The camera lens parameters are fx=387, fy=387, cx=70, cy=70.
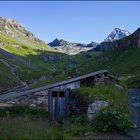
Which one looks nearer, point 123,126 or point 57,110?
point 123,126

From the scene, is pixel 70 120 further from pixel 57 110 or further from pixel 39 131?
pixel 39 131

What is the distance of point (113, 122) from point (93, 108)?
2.09 meters

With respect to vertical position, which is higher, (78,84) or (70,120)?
(78,84)

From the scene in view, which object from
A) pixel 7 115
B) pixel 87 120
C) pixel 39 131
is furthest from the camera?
pixel 7 115

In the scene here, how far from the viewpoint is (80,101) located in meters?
26.4

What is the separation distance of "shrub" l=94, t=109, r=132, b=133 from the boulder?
1.08 metres

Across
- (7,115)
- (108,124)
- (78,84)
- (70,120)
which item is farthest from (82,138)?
(78,84)

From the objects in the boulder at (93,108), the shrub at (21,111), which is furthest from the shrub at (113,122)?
the shrub at (21,111)

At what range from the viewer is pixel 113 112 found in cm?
2300

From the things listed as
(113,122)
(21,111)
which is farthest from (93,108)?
(21,111)

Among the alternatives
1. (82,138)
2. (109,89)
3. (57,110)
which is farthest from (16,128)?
(109,89)

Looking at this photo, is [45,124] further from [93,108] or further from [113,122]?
[113,122]

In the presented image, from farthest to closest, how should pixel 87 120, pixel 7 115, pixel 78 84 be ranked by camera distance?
pixel 78 84
pixel 7 115
pixel 87 120

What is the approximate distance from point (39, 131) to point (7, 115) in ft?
22.0
